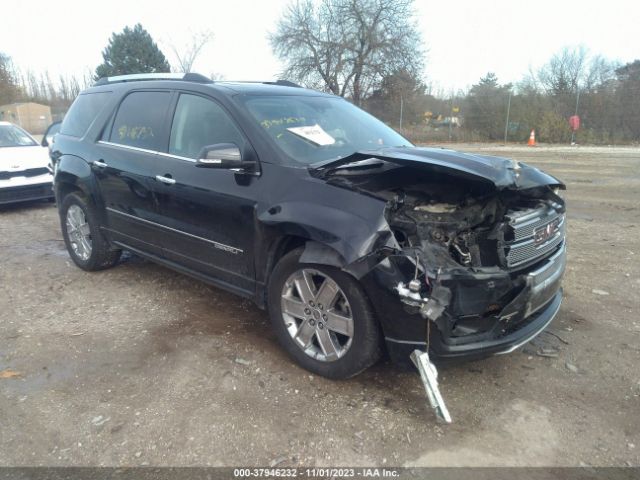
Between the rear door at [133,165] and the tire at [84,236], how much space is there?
0.99ft

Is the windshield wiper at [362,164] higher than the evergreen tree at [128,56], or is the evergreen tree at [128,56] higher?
the evergreen tree at [128,56]

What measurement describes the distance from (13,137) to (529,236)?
9577mm

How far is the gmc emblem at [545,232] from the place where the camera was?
306 cm

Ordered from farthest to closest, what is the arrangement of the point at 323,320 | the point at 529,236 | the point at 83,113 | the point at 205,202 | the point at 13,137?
the point at 13,137
the point at 83,113
the point at 205,202
the point at 323,320
the point at 529,236

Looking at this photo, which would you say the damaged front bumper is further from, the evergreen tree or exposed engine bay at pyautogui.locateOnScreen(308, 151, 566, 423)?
the evergreen tree

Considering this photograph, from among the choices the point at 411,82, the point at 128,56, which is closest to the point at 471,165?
the point at 411,82

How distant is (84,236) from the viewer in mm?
5246

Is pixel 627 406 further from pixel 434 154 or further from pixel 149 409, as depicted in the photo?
pixel 149 409

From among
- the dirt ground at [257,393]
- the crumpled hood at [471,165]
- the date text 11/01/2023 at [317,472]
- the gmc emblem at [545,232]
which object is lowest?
the date text 11/01/2023 at [317,472]

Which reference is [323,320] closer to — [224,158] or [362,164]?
[362,164]

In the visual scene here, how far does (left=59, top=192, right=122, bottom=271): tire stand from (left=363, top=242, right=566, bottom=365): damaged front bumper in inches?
133

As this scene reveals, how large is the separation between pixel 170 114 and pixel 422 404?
2963mm

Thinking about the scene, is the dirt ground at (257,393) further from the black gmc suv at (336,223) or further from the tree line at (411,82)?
the tree line at (411,82)

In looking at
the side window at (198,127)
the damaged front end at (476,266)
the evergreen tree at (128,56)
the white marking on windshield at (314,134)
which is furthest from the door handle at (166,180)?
the evergreen tree at (128,56)
